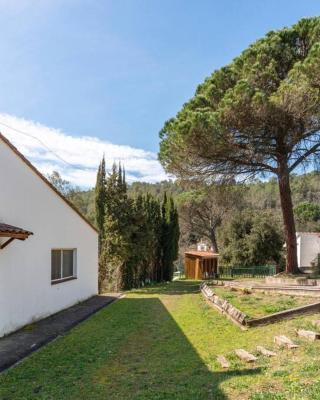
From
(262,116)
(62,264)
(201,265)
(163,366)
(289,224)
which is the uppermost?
(262,116)

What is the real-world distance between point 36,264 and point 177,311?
4.56m

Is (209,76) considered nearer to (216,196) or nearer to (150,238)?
(216,196)

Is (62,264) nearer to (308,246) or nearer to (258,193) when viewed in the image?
(258,193)

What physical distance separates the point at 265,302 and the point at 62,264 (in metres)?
6.43

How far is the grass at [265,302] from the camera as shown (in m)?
8.83

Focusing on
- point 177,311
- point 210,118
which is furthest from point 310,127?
point 177,311

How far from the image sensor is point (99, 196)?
A: 20812 millimetres

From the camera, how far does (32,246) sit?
29.1 feet

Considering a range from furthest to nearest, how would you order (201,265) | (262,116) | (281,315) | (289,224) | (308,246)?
(308,246)
(201,265)
(289,224)
(262,116)
(281,315)

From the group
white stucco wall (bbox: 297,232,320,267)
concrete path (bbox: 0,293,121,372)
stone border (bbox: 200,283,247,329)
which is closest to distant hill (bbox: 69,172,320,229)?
white stucco wall (bbox: 297,232,320,267)

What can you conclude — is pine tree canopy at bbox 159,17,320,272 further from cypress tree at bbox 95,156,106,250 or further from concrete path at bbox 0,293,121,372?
concrete path at bbox 0,293,121,372

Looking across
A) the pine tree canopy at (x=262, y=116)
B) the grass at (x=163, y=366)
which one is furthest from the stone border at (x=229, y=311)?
the pine tree canopy at (x=262, y=116)

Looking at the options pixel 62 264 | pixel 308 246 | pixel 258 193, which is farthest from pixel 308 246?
pixel 62 264

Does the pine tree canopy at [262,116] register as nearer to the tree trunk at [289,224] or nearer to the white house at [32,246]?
the tree trunk at [289,224]
